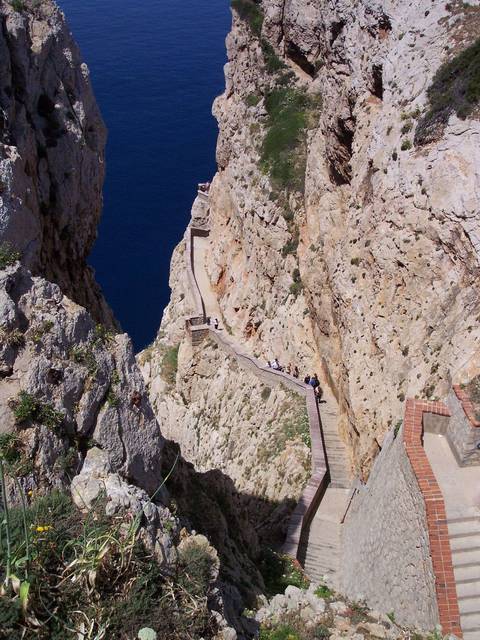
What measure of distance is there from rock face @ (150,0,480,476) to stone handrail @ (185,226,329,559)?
117cm

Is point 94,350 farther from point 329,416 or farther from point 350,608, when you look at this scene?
point 329,416

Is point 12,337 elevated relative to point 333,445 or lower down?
elevated

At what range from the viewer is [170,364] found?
37.5m

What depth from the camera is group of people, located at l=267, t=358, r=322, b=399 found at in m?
25.9

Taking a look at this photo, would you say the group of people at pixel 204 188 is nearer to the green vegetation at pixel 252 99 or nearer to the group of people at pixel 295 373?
the green vegetation at pixel 252 99

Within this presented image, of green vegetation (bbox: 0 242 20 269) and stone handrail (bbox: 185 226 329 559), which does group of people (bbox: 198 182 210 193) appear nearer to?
stone handrail (bbox: 185 226 329 559)

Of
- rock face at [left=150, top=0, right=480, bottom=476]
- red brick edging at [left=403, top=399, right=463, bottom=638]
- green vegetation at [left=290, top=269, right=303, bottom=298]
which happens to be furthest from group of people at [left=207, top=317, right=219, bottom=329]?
red brick edging at [left=403, top=399, right=463, bottom=638]

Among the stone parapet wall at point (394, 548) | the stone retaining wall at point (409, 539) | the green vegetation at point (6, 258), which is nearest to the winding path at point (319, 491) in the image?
the stone parapet wall at point (394, 548)

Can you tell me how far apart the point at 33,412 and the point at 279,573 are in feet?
30.6

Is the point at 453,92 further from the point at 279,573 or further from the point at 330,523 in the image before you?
the point at 279,573

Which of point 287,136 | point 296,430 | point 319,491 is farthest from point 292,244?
point 319,491

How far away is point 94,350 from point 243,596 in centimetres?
536

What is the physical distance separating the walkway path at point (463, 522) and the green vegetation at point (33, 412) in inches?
301

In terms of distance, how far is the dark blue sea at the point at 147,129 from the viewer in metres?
65.8
